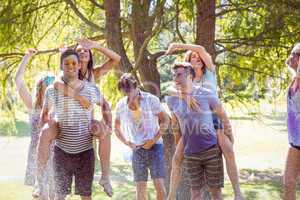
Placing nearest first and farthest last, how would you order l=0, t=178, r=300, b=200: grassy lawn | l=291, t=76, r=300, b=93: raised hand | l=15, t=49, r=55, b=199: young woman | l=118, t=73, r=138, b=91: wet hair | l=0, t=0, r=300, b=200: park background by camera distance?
l=291, t=76, r=300, b=93: raised hand < l=15, t=49, r=55, b=199: young woman < l=118, t=73, r=138, b=91: wet hair < l=0, t=0, r=300, b=200: park background < l=0, t=178, r=300, b=200: grassy lawn

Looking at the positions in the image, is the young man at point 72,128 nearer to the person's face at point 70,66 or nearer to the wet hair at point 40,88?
the person's face at point 70,66

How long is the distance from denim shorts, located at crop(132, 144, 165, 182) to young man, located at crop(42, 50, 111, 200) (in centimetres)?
73

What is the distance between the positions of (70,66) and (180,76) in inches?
35.5

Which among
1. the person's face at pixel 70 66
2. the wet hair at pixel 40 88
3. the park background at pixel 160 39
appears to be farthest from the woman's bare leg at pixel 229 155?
the park background at pixel 160 39

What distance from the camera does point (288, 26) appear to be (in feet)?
23.7

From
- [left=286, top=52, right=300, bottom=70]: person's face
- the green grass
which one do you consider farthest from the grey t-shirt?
the green grass

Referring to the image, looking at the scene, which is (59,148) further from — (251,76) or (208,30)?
(251,76)

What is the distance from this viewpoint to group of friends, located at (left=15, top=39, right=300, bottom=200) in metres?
4.47

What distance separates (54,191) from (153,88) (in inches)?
133

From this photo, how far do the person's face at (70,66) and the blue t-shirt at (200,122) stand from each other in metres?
0.91

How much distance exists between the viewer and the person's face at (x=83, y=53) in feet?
16.0

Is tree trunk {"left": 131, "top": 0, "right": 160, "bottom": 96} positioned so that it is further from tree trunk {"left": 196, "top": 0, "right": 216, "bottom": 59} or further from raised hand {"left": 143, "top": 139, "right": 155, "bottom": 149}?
raised hand {"left": 143, "top": 139, "right": 155, "bottom": 149}

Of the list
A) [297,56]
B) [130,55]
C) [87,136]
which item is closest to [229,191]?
[130,55]

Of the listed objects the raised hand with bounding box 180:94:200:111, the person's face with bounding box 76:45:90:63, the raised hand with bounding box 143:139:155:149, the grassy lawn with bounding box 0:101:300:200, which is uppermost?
the person's face with bounding box 76:45:90:63
